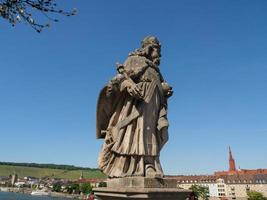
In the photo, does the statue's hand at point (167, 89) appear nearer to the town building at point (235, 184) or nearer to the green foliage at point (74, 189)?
the town building at point (235, 184)

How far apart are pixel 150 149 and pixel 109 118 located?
127cm

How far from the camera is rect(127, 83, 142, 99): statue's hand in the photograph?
598 cm

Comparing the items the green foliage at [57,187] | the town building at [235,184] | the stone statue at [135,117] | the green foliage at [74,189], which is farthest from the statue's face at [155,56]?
the green foliage at [57,187]

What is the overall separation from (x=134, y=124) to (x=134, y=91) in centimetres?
68

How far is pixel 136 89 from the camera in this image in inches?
235

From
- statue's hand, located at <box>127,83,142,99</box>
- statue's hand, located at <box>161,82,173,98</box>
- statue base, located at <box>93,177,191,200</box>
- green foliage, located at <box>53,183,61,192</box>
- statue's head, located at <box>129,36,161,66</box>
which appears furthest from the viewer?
green foliage, located at <box>53,183,61,192</box>

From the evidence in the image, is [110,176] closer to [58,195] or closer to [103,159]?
[103,159]

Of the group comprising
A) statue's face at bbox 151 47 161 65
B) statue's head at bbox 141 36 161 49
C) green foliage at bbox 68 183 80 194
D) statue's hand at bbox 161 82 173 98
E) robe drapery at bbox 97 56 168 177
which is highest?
statue's head at bbox 141 36 161 49

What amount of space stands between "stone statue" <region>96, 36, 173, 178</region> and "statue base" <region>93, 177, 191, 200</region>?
162 millimetres

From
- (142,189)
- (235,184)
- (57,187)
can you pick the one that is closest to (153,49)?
(142,189)

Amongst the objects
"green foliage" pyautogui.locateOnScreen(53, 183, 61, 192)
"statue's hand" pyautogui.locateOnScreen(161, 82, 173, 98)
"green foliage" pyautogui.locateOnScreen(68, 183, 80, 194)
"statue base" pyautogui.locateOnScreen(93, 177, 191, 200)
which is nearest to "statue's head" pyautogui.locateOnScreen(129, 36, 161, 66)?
"statue's hand" pyautogui.locateOnScreen(161, 82, 173, 98)

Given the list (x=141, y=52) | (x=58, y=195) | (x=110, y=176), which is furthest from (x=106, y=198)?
(x=58, y=195)

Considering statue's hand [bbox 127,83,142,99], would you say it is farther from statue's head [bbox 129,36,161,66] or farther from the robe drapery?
statue's head [bbox 129,36,161,66]

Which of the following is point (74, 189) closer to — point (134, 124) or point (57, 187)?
point (57, 187)
